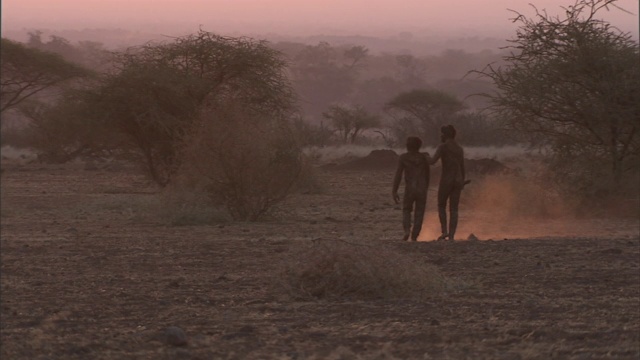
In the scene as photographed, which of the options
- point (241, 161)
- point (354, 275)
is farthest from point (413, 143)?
point (241, 161)

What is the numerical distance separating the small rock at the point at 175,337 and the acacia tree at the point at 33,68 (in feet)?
86.1

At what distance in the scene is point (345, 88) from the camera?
9275cm

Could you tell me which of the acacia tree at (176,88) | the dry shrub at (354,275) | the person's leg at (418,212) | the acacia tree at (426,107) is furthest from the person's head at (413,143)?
the acacia tree at (426,107)

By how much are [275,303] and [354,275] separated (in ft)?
2.20

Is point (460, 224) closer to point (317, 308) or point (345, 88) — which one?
point (317, 308)

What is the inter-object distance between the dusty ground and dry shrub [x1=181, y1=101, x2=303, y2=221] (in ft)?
6.91

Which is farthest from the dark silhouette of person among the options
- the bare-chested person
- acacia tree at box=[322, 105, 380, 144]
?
acacia tree at box=[322, 105, 380, 144]

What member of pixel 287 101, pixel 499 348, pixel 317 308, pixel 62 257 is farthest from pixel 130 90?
pixel 499 348

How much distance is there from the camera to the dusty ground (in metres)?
6.65

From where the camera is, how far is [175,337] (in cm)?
671

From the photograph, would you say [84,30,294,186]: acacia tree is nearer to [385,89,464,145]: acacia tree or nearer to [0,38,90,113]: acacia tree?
[0,38,90,113]: acacia tree

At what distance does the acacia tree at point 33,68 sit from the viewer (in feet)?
107

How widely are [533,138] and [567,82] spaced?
1724 millimetres

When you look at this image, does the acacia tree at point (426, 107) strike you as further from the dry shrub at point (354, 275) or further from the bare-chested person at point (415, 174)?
the dry shrub at point (354, 275)
